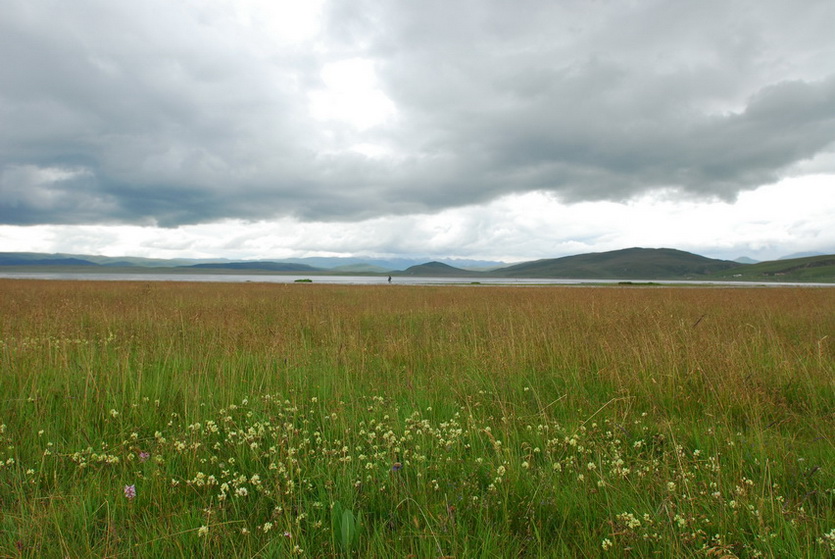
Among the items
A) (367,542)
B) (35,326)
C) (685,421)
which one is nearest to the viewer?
(367,542)

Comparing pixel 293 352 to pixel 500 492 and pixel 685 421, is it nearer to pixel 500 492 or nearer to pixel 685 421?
pixel 500 492

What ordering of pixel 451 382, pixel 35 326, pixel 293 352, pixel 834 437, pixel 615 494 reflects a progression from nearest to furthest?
1. pixel 615 494
2. pixel 834 437
3. pixel 451 382
4. pixel 293 352
5. pixel 35 326

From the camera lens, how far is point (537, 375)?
6387 millimetres

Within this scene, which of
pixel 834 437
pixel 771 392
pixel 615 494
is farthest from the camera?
pixel 771 392

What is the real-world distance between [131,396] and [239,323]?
21.1ft

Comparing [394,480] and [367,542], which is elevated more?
[394,480]

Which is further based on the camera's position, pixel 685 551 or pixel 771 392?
pixel 771 392

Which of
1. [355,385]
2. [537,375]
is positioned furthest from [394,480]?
[537,375]

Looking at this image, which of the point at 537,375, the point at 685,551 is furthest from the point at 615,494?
the point at 537,375

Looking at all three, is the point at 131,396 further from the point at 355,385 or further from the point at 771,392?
the point at 771,392

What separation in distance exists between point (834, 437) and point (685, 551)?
318 cm

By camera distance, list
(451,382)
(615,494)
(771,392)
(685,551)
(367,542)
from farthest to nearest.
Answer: (451,382) → (771,392) → (615,494) → (367,542) → (685,551)

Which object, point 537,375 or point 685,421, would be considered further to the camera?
point 537,375

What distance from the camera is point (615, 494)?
293cm
